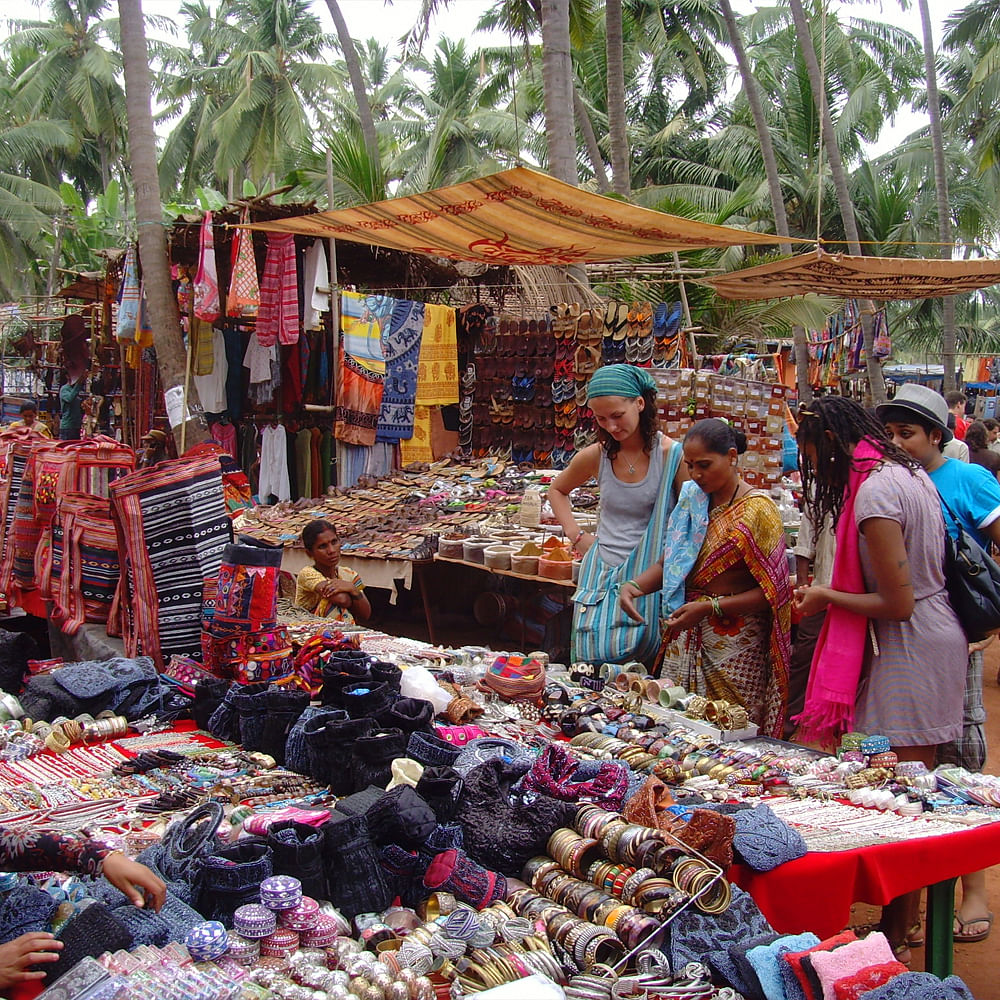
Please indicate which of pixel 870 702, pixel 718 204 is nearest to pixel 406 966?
pixel 870 702

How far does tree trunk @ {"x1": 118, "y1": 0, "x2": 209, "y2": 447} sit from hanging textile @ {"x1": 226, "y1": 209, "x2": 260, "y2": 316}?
0.94 meters

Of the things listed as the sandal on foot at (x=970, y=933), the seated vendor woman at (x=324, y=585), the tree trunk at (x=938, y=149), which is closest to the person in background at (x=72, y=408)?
the seated vendor woman at (x=324, y=585)

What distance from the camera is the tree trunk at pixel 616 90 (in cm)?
1233

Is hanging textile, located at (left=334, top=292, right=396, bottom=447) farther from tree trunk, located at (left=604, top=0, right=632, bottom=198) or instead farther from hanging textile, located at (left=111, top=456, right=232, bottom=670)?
hanging textile, located at (left=111, top=456, right=232, bottom=670)

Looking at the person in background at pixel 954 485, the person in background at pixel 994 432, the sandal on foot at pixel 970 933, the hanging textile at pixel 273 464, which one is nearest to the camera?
the sandal on foot at pixel 970 933

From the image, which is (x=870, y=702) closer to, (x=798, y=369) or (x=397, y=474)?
(x=397, y=474)

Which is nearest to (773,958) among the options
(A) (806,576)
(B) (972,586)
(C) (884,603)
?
(C) (884,603)

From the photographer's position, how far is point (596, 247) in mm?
7262

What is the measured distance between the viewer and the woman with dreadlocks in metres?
3.08

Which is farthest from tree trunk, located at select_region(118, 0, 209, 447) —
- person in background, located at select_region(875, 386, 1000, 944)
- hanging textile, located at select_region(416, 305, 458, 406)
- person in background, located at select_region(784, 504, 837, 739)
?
person in background, located at select_region(875, 386, 1000, 944)

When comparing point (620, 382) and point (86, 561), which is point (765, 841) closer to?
point (620, 382)

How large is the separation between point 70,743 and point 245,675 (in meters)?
0.61

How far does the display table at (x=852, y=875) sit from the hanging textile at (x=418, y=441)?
7557 millimetres

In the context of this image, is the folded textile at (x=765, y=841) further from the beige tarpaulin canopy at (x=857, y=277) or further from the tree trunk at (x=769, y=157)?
the tree trunk at (x=769, y=157)
